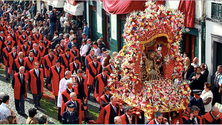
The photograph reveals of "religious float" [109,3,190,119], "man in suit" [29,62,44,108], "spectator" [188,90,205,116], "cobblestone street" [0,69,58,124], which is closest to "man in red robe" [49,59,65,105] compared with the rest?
"man in suit" [29,62,44,108]

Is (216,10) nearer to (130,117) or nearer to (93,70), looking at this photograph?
(93,70)

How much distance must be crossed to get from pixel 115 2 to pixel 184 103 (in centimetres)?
1027

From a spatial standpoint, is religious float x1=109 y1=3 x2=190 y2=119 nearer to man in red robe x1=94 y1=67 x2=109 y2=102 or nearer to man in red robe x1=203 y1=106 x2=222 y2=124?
man in red robe x1=203 y1=106 x2=222 y2=124

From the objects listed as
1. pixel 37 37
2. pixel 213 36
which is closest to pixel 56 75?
pixel 213 36

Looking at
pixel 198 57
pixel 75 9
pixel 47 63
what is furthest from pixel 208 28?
pixel 75 9

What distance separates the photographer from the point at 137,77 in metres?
12.1

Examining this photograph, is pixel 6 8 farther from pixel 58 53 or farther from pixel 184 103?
pixel 184 103

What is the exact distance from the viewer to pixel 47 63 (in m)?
17.9

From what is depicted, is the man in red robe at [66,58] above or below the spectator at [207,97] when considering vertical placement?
above

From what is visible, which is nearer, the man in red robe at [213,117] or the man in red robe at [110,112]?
the man in red robe at [213,117]

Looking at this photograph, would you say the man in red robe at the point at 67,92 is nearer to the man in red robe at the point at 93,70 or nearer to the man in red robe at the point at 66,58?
the man in red robe at the point at 93,70

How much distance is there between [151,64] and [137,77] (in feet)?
2.03

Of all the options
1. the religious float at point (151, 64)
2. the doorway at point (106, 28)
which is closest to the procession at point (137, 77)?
the religious float at point (151, 64)

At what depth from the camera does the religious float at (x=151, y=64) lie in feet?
38.7
